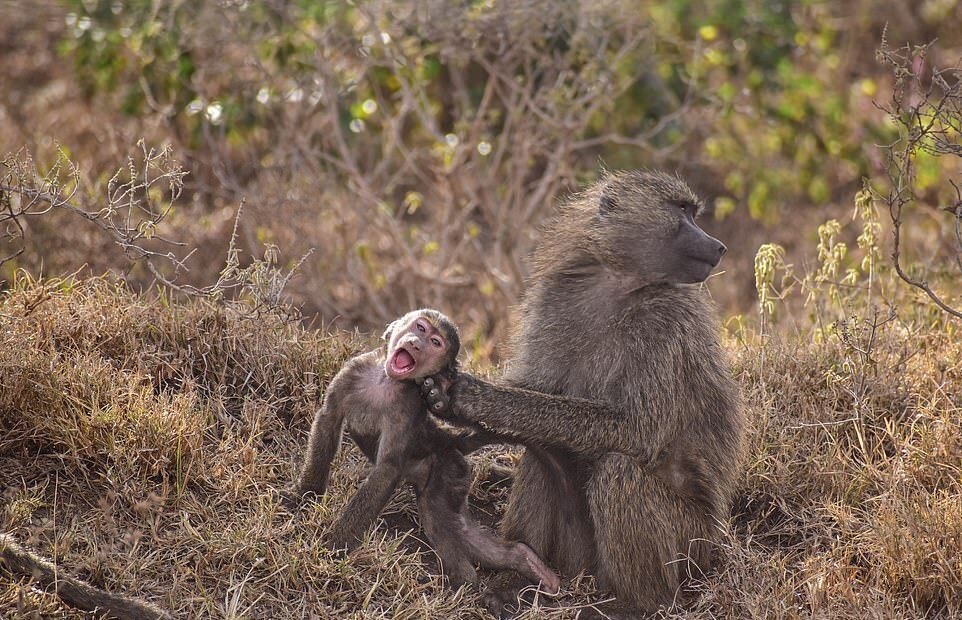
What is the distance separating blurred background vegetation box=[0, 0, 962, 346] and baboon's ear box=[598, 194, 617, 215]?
1911 mm

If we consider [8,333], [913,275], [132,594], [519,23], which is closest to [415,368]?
[132,594]

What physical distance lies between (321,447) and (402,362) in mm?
419

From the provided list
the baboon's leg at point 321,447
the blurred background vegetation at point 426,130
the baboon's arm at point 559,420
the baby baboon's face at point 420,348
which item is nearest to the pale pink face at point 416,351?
the baby baboon's face at point 420,348

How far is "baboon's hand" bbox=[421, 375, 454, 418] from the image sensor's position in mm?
3482

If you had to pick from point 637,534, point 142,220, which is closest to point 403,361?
point 637,534

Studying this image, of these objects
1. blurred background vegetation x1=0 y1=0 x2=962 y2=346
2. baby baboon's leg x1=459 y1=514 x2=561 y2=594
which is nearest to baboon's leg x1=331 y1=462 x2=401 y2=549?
baby baboon's leg x1=459 y1=514 x2=561 y2=594

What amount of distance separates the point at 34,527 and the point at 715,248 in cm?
220

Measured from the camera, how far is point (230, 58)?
25.6 ft

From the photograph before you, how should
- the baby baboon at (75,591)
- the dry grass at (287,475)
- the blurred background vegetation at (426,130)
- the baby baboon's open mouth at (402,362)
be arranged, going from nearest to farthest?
1. the baby baboon at (75,591)
2. the dry grass at (287,475)
3. the baby baboon's open mouth at (402,362)
4. the blurred background vegetation at (426,130)

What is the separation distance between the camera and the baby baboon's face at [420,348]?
342cm

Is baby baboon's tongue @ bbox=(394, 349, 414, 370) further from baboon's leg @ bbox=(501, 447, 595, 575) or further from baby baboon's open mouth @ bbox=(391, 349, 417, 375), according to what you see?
baboon's leg @ bbox=(501, 447, 595, 575)

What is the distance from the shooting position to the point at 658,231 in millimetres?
3768

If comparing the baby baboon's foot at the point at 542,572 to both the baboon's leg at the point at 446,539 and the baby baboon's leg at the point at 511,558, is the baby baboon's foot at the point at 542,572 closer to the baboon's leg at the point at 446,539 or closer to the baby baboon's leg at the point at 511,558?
the baby baboon's leg at the point at 511,558

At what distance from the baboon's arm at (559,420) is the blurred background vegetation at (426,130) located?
2425mm
